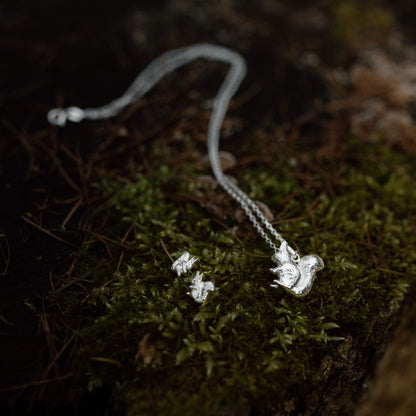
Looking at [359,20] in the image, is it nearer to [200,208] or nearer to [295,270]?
[200,208]

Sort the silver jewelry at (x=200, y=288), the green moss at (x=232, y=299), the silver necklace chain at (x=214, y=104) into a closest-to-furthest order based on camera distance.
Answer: the green moss at (x=232, y=299) → the silver jewelry at (x=200, y=288) → the silver necklace chain at (x=214, y=104)

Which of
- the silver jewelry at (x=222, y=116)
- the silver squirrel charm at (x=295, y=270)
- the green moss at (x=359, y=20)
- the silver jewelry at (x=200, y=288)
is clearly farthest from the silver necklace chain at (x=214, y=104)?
the green moss at (x=359, y=20)

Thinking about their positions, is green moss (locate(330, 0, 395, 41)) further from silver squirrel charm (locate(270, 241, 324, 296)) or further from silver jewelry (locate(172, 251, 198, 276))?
silver jewelry (locate(172, 251, 198, 276))

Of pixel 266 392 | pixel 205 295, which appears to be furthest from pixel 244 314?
pixel 266 392

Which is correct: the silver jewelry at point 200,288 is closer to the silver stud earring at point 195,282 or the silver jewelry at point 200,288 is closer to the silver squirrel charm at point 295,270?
the silver stud earring at point 195,282

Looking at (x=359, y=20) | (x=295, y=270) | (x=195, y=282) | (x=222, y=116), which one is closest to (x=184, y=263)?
(x=195, y=282)

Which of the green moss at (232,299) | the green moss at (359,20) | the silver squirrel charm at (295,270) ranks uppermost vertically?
the green moss at (359,20)

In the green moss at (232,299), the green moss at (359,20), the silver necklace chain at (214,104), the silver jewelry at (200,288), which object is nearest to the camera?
the green moss at (232,299)

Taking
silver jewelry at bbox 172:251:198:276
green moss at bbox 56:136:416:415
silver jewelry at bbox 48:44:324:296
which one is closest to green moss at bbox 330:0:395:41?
silver jewelry at bbox 48:44:324:296

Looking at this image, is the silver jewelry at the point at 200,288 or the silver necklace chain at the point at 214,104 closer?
the silver jewelry at the point at 200,288
